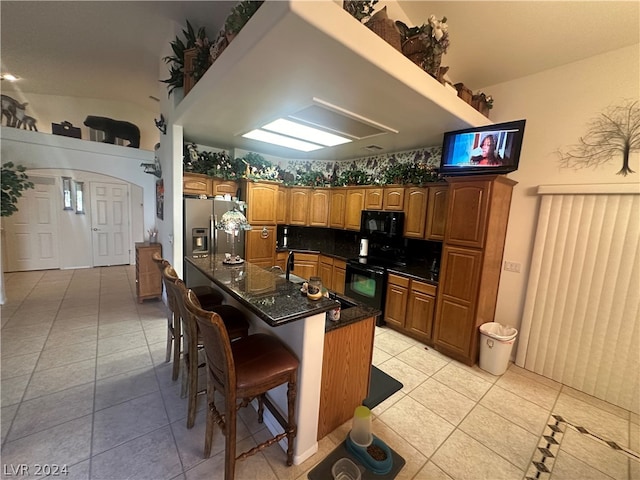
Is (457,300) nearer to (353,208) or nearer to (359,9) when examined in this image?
(353,208)

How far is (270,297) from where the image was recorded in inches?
64.6

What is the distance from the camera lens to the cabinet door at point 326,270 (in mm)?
4531

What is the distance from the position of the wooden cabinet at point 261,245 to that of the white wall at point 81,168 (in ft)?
13.2

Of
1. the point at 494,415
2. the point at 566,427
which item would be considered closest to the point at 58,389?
the point at 494,415

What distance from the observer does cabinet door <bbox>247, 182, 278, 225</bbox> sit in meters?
4.27

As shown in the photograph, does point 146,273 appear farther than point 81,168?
No

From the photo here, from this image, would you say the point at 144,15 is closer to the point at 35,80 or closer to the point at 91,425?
the point at 35,80

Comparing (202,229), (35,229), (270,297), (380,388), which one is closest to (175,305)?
(270,297)

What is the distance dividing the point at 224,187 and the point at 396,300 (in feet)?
10.8

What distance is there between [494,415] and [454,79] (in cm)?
362

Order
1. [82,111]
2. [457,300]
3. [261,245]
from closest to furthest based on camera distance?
[457,300], [261,245], [82,111]

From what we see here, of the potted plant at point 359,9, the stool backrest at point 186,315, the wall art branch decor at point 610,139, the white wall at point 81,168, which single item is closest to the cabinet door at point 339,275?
the stool backrest at point 186,315

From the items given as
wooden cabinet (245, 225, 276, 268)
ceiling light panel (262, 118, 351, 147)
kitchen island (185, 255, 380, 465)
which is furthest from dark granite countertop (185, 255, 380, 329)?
wooden cabinet (245, 225, 276, 268)

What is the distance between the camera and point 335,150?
13.7ft
